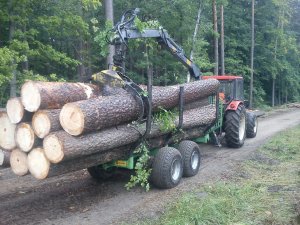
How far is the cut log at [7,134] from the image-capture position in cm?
715

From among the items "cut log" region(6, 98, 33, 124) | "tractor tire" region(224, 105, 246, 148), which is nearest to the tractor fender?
"tractor tire" region(224, 105, 246, 148)

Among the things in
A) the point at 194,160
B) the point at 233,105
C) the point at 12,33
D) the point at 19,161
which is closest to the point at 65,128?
the point at 19,161

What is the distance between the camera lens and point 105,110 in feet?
23.9

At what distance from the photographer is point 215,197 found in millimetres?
7957

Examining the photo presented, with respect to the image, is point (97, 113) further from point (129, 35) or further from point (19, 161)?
point (129, 35)

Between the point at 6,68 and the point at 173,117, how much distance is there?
5.30 meters

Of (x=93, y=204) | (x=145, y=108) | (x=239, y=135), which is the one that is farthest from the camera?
(x=239, y=135)

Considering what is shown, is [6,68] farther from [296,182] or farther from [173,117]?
[296,182]

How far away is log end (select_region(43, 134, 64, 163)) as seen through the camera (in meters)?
6.47

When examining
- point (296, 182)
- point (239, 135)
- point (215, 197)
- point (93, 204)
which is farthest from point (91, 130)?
point (239, 135)

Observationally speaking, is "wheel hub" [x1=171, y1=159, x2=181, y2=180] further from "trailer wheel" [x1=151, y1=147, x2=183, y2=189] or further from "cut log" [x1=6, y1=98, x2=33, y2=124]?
"cut log" [x1=6, y1=98, x2=33, y2=124]

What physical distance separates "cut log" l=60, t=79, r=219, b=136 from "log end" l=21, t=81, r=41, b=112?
474 millimetres

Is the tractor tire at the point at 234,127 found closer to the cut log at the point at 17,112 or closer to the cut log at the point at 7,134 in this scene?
the cut log at the point at 17,112

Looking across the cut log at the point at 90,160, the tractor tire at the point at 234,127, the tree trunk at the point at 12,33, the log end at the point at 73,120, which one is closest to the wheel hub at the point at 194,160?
the cut log at the point at 90,160
